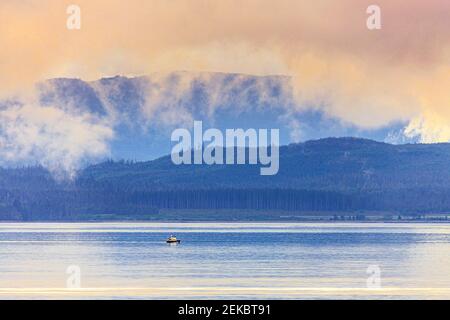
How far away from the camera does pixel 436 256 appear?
134 meters

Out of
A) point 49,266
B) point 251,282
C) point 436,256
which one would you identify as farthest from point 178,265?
point 436,256

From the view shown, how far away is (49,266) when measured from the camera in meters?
113
